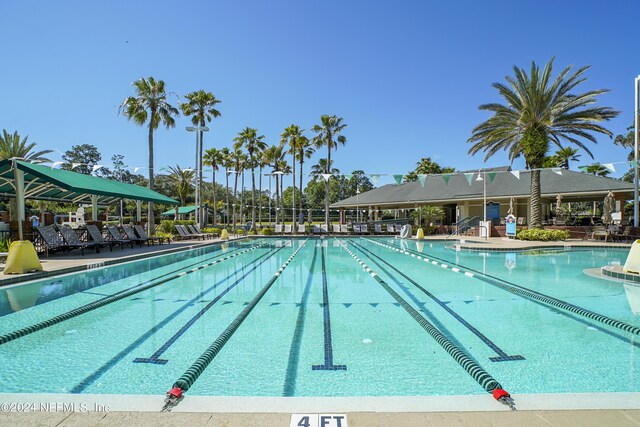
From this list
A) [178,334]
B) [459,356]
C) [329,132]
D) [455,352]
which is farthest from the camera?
[329,132]

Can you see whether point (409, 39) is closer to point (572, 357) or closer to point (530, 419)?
point (572, 357)

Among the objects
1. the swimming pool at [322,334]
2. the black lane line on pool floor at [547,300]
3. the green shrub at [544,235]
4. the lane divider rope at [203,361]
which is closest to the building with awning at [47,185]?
the swimming pool at [322,334]

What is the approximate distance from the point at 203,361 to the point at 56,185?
13017 mm

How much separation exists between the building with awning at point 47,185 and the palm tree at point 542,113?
20.2 metres

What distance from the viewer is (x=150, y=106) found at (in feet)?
74.9

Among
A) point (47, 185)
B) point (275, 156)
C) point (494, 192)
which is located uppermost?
point (275, 156)

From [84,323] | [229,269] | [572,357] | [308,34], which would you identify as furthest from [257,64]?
[572,357]

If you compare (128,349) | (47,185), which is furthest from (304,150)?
(128,349)

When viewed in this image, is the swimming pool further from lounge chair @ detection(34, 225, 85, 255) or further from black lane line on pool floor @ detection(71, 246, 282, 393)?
lounge chair @ detection(34, 225, 85, 255)

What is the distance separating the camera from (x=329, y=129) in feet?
98.3

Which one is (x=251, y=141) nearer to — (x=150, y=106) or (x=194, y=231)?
(x=150, y=106)

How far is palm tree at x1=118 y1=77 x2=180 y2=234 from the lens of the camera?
73.5 feet

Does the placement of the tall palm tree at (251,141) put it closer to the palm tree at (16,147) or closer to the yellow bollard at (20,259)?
the palm tree at (16,147)

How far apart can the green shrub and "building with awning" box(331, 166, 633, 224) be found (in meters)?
2.90
